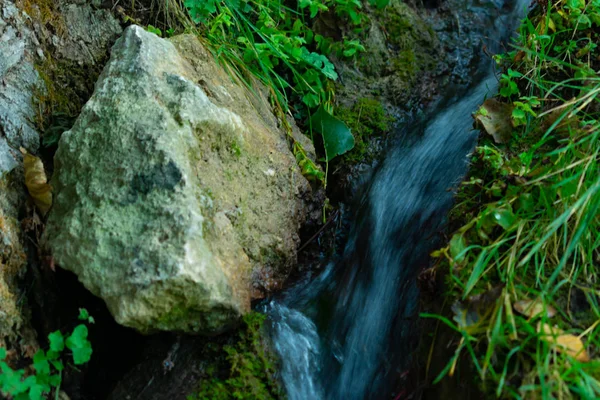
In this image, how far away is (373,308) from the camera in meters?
2.63

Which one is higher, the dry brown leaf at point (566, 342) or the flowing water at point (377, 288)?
the dry brown leaf at point (566, 342)

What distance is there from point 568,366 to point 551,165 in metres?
0.85

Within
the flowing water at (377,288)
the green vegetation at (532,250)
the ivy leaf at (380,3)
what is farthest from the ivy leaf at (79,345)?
the ivy leaf at (380,3)

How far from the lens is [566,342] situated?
1786 millimetres

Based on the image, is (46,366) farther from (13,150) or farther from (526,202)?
(526,202)

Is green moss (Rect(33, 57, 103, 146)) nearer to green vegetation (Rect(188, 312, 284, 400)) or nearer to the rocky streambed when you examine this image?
the rocky streambed

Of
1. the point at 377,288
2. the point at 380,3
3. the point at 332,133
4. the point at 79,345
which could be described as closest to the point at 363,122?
the point at 332,133

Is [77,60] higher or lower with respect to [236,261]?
higher

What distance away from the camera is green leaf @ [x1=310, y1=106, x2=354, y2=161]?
3.17 m

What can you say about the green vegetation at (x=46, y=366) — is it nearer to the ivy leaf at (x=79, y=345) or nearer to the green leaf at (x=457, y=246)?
the ivy leaf at (x=79, y=345)

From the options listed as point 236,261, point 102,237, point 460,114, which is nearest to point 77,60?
point 102,237

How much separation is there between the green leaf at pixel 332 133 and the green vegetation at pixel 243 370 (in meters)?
1.16

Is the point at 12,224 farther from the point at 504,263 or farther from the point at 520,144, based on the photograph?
the point at 520,144

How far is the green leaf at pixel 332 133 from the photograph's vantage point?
10.4 feet
